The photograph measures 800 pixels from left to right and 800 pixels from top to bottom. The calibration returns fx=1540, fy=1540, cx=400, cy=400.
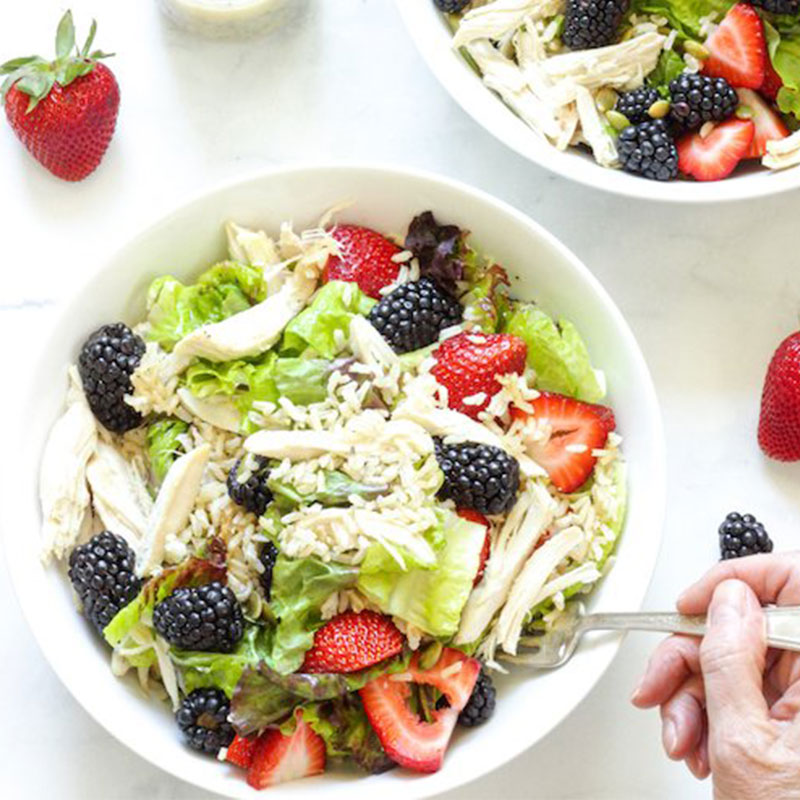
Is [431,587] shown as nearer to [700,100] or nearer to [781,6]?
[700,100]

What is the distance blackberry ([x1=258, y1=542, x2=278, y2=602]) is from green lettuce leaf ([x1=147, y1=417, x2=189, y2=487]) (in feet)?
0.57

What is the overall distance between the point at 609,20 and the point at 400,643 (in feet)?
3.11

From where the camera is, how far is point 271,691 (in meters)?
1.95

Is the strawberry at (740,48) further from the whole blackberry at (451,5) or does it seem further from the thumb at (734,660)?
the thumb at (734,660)

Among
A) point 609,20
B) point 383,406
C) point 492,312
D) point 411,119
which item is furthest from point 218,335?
point 609,20

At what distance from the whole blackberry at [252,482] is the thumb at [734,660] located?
0.59m

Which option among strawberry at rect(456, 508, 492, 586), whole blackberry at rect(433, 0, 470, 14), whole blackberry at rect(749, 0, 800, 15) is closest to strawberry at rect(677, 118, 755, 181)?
whole blackberry at rect(749, 0, 800, 15)

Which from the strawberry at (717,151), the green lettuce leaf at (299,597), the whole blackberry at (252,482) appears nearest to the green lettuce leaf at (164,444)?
the whole blackberry at (252,482)

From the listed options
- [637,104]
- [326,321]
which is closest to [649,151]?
[637,104]

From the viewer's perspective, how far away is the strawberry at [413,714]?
6.50 ft

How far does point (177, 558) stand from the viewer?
2012mm

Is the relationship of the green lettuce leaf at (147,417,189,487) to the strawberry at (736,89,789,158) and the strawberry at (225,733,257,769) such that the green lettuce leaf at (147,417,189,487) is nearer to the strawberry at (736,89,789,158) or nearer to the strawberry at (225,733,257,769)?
the strawberry at (225,733,257,769)

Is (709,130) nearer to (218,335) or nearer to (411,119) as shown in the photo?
(411,119)

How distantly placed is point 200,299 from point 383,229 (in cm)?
28
